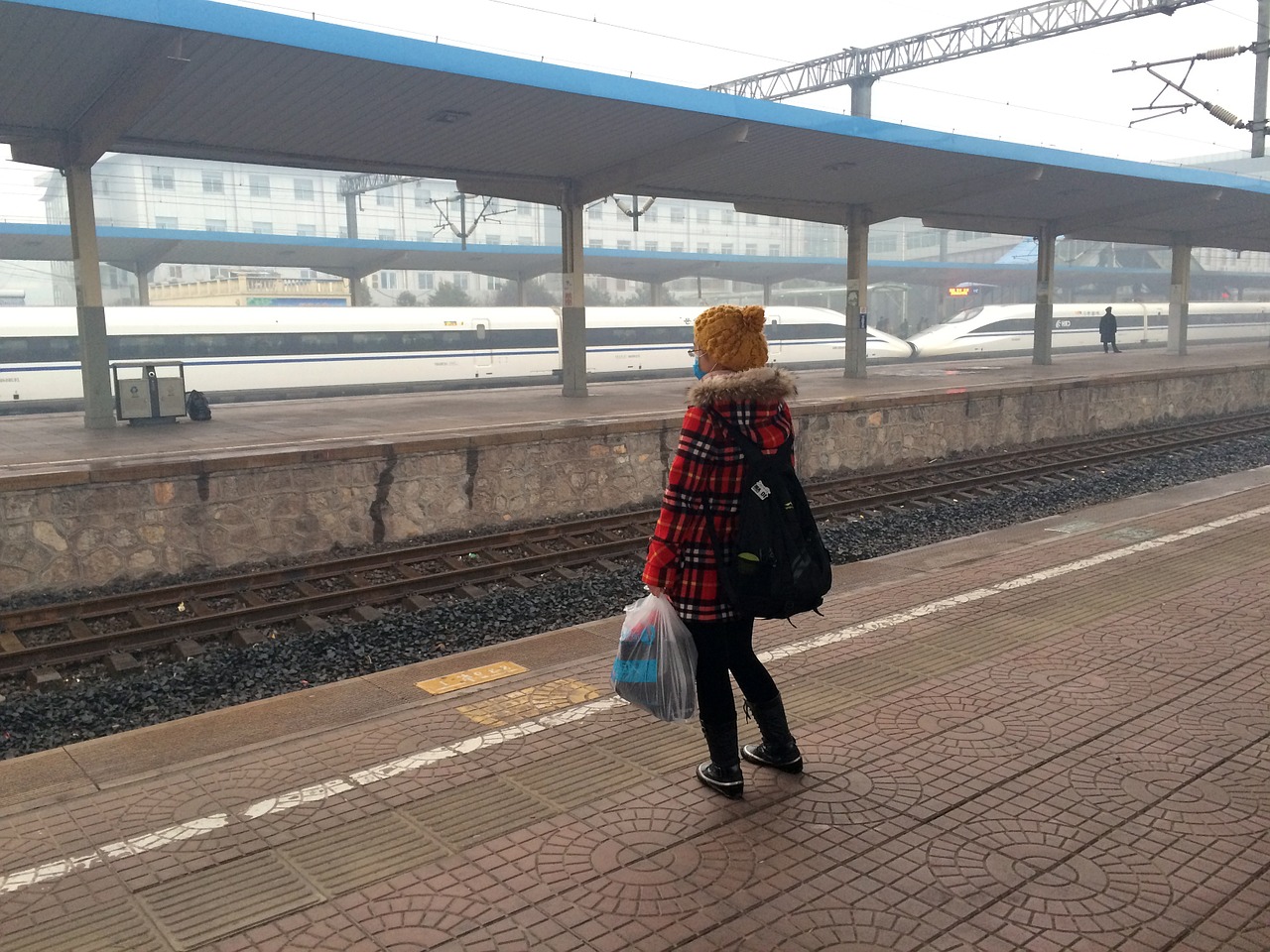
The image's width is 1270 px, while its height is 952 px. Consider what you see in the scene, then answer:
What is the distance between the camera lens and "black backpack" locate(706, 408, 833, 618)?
131 inches

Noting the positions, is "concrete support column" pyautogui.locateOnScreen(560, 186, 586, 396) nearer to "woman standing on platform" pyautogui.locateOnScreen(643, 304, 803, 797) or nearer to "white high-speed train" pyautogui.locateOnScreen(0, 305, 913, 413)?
"white high-speed train" pyautogui.locateOnScreen(0, 305, 913, 413)

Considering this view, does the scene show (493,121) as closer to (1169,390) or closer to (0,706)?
(0,706)

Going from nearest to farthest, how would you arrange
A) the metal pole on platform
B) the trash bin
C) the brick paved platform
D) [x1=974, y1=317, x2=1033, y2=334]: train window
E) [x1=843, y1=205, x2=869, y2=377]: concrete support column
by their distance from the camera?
the brick paved platform, the trash bin, the metal pole on platform, [x1=843, y1=205, x2=869, y2=377]: concrete support column, [x1=974, y1=317, x2=1033, y2=334]: train window

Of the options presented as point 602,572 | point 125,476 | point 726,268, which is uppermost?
point 726,268

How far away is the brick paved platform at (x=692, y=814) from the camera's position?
2.90 m

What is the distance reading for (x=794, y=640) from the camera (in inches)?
220

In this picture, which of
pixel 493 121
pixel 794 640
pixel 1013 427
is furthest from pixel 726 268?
pixel 794 640

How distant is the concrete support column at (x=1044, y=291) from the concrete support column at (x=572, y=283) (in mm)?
13145

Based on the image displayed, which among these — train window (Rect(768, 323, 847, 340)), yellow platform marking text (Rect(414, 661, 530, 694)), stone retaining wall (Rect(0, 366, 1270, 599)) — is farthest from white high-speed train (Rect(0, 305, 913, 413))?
yellow platform marking text (Rect(414, 661, 530, 694))

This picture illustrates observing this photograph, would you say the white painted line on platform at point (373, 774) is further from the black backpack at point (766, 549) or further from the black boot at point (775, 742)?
the black backpack at point (766, 549)

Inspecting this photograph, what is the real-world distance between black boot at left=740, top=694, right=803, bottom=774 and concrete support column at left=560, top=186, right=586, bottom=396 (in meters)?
13.7

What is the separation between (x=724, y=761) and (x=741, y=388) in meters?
1.34

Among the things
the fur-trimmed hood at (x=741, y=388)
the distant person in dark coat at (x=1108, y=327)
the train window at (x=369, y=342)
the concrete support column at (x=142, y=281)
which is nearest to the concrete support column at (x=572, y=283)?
the train window at (x=369, y=342)

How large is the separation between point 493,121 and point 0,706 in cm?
951
